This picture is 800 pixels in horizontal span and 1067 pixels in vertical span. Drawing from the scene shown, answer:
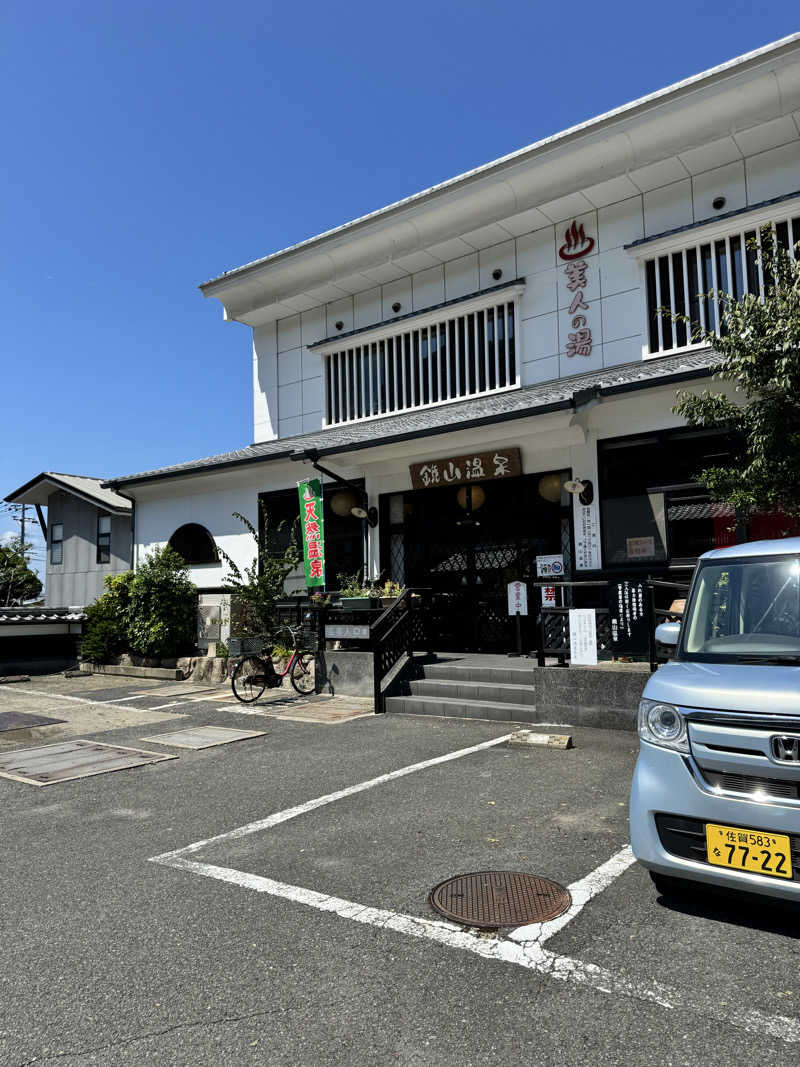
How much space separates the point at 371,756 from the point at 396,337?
31.9 ft

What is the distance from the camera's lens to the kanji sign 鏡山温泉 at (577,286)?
12380mm

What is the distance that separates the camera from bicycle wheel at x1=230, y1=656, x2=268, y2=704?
11633 mm

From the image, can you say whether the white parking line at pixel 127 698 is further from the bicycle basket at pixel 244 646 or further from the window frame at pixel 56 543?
the window frame at pixel 56 543

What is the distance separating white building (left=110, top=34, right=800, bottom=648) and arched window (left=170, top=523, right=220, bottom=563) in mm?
197

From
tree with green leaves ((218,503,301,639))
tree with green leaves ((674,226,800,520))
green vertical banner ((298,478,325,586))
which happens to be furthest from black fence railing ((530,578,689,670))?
tree with green leaves ((218,503,301,639))

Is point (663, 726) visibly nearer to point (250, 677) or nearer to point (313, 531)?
point (250, 677)

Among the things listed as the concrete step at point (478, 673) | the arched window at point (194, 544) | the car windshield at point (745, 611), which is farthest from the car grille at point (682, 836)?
the arched window at point (194, 544)

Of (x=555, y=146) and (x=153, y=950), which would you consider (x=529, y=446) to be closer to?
(x=555, y=146)

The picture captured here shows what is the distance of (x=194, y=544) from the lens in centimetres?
1655

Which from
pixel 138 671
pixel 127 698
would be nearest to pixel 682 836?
pixel 127 698

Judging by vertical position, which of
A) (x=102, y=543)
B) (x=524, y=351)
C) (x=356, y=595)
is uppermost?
(x=524, y=351)

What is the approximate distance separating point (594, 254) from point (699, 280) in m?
1.91

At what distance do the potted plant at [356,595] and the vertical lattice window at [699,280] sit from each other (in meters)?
6.16

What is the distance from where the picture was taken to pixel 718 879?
349 centimetres
